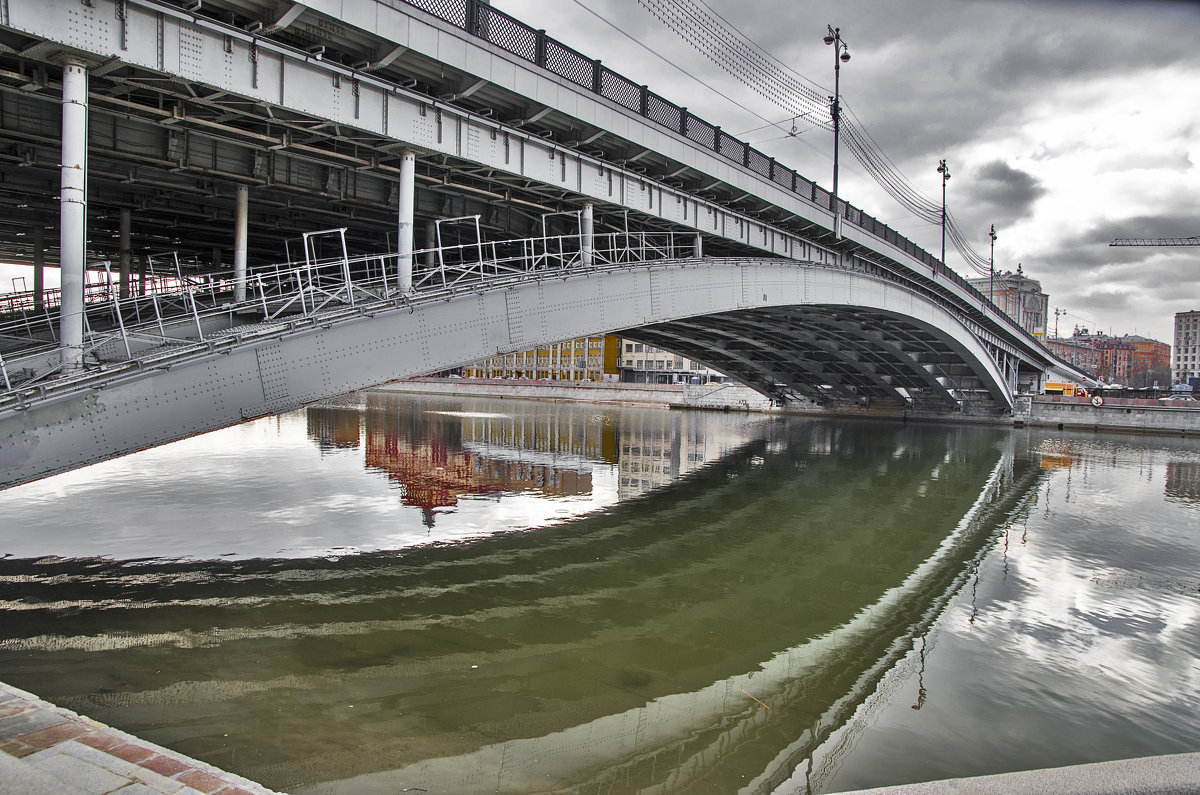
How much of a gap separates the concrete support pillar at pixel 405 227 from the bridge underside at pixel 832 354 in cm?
1687

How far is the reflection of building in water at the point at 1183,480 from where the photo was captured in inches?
891

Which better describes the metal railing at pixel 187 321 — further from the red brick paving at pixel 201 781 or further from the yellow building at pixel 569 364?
the yellow building at pixel 569 364

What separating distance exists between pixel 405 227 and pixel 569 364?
98.2 meters

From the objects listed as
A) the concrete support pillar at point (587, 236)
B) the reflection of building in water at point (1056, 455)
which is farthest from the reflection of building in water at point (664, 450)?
the reflection of building in water at point (1056, 455)

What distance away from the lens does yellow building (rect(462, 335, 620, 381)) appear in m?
110

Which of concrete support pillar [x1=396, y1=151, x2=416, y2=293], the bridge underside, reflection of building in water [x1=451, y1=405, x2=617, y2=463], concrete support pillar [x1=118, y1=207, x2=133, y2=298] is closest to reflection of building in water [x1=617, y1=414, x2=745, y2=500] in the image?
reflection of building in water [x1=451, y1=405, x2=617, y2=463]

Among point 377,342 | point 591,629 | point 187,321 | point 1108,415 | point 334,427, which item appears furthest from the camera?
point 1108,415

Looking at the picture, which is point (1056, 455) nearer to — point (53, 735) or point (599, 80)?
point (599, 80)

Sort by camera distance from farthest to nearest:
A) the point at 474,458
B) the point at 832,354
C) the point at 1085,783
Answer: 1. the point at 832,354
2. the point at 474,458
3. the point at 1085,783

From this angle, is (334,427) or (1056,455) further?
(334,427)

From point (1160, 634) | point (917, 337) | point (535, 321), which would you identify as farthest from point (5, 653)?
point (917, 337)

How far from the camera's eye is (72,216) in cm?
911

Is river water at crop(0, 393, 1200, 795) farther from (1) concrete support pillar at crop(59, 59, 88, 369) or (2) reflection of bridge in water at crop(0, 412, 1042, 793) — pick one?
(1) concrete support pillar at crop(59, 59, 88, 369)

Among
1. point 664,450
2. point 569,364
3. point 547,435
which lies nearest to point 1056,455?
point 664,450
